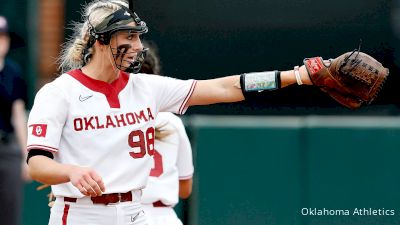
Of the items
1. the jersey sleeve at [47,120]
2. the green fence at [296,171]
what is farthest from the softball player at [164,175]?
the green fence at [296,171]

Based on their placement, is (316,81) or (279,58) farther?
(279,58)

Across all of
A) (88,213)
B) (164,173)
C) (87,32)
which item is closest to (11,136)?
(164,173)

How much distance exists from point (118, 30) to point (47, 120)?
449mm

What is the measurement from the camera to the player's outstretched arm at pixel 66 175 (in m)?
3.29

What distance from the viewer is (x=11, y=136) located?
513 centimetres

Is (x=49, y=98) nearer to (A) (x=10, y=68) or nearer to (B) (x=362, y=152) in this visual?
(A) (x=10, y=68)

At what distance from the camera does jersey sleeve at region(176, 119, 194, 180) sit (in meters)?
4.78

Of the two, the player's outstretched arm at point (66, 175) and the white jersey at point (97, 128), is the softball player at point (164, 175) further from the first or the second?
the player's outstretched arm at point (66, 175)

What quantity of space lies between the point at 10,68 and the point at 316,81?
6.64 feet

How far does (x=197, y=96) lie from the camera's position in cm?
382

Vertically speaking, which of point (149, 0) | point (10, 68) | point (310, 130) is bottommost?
point (310, 130)

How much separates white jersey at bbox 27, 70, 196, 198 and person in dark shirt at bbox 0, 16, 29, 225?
1.45m

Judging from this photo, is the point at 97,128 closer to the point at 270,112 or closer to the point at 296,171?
the point at 296,171

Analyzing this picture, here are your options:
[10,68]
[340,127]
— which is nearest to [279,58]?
[340,127]
